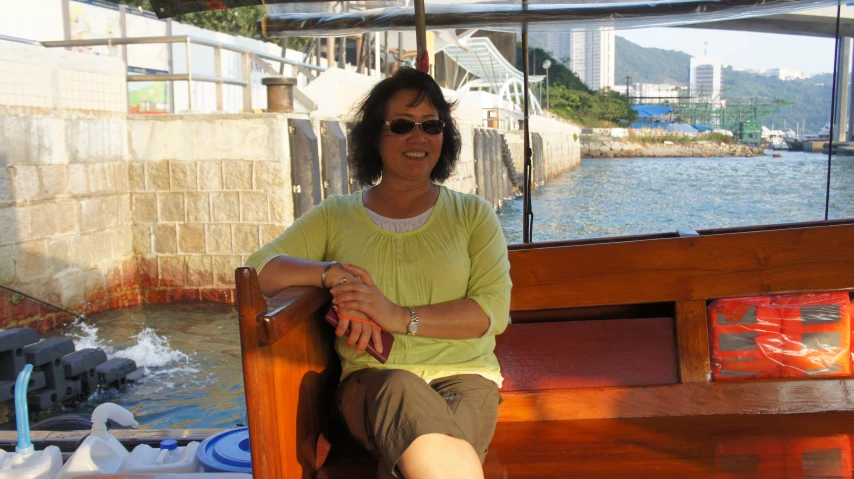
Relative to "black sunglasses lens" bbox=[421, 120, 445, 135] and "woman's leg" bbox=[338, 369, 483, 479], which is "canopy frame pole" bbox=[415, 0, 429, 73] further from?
"woman's leg" bbox=[338, 369, 483, 479]

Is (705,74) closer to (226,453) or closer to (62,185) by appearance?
(62,185)

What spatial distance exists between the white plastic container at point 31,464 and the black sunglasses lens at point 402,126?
1434mm

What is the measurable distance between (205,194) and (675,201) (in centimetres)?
2243

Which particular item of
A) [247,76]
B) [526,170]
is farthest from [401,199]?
[247,76]

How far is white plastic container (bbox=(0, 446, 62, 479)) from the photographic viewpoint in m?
2.36

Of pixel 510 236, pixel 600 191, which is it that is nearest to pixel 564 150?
pixel 600 191

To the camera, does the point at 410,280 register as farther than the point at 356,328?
Yes

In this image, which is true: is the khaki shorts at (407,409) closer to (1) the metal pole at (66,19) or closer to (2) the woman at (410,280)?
(2) the woman at (410,280)

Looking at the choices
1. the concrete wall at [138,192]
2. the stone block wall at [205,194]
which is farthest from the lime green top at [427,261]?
the stone block wall at [205,194]

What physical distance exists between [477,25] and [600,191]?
28509 mm

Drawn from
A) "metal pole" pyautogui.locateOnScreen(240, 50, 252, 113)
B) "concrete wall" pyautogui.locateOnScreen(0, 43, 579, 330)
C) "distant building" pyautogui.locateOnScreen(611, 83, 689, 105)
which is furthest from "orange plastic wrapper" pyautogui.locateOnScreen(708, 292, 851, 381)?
"distant building" pyautogui.locateOnScreen(611, 83, 689, 105)

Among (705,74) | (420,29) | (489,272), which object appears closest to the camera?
(489,272)

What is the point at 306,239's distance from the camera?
2266mm

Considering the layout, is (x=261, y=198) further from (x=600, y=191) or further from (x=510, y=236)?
(x=600, y=191)
